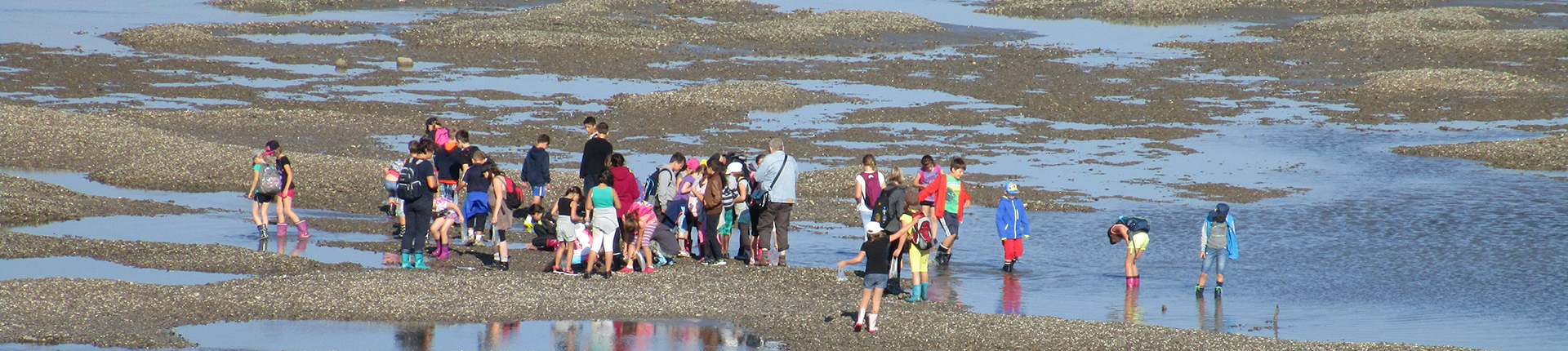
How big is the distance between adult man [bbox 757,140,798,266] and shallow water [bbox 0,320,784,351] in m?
2.97

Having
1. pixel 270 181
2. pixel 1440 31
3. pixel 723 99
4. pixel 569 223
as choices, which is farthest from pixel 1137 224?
pixel 1440 31

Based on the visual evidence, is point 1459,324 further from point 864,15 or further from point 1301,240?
point 864,15

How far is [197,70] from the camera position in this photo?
4312 cm

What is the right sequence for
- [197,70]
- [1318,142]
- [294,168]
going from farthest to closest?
[197,70]
[1318,142]
[294,168]

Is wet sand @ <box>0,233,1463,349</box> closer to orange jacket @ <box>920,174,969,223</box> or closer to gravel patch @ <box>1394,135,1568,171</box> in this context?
orange jacket @ <box>920,174,969,223</box>

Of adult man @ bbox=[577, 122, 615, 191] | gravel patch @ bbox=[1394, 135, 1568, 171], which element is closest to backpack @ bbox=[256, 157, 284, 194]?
adult man @ bbox=[577, 122, 615, 191]

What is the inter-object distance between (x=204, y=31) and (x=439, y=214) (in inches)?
1689

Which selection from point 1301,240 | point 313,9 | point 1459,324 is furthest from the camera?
point 313,9

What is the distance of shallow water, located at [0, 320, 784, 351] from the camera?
11922mm

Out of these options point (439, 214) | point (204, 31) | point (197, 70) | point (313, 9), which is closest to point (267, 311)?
point (439, 214)

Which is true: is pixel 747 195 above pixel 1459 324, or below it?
above

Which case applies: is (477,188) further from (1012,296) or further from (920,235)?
(1012,296)

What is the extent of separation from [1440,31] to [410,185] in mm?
49654

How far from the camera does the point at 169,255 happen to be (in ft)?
52.7
